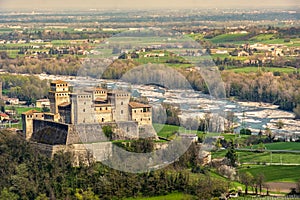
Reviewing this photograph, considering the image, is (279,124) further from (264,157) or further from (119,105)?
(119,105)

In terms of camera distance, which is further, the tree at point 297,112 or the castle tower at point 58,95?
the tree at point 297,112

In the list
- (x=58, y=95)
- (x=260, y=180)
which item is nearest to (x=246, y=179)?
(x=260, y=180)

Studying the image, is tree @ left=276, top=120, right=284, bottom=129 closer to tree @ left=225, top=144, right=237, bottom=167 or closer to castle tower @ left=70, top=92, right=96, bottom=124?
tree @ left=225, top=144, right=237, bottom=167

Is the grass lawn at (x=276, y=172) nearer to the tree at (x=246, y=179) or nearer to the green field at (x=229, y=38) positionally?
the tree at (x=246, y=179)

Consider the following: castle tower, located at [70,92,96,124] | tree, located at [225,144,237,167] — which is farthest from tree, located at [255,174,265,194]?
castle tower, located at [70,92,96,124]

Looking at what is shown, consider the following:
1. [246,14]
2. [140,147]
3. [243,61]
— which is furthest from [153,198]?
[246,14]

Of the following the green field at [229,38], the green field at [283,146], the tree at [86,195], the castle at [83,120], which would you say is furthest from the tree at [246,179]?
the green field at [229,38]
